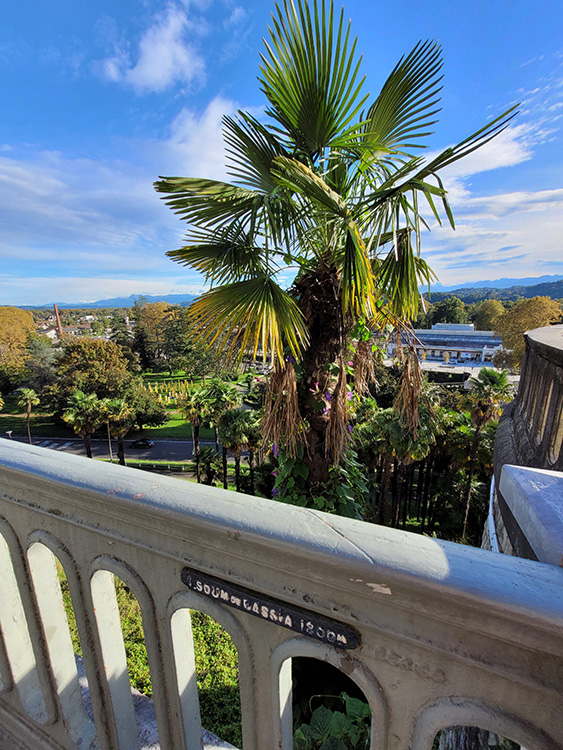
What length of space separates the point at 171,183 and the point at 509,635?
3.72m

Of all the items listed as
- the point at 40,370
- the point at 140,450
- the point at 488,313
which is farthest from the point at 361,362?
the point at 488,313

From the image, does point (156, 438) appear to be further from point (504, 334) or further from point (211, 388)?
point (504, 334)

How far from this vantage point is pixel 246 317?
2863 millimetres

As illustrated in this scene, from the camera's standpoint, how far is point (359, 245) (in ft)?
8.72

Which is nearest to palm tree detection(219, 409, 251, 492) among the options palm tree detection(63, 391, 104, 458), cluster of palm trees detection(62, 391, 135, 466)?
cluster of palm trees detection(62, 391, 135, 466)

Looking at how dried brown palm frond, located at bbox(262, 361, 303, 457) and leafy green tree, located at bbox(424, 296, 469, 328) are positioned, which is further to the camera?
leafy green tree, located at bbox(424, 296, 469, 328)

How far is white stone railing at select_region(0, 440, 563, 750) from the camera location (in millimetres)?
574

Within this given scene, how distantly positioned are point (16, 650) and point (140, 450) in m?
30.3

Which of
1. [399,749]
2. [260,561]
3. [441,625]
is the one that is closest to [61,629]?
[260,561]

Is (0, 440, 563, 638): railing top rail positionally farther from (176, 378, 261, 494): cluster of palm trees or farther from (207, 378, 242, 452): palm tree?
(207, 378, 242, 452): palm tree

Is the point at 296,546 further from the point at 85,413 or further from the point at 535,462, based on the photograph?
the point at 85,413

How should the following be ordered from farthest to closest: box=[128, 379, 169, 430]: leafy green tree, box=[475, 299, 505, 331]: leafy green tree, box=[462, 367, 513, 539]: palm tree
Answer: box=[475, 299, 505, 331]: leafy green tree
box=[128, 379, 169, 430]: leafy green tree
box=[462, 367, 513, 539]: palm tree

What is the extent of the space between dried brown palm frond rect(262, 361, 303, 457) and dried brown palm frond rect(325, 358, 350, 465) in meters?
0.31

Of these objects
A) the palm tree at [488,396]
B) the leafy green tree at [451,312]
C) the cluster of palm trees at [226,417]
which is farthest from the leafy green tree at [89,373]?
the leafy green tree at [451,312]
